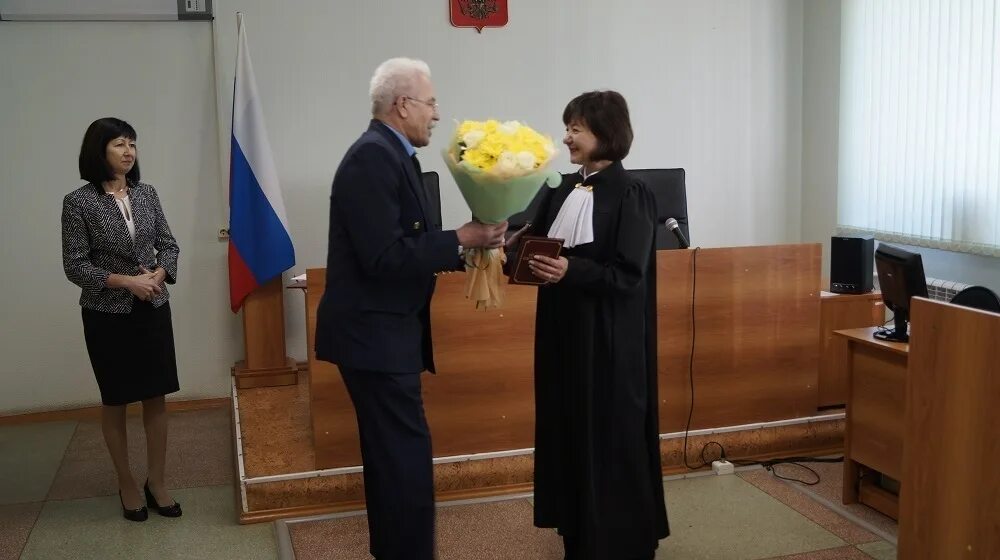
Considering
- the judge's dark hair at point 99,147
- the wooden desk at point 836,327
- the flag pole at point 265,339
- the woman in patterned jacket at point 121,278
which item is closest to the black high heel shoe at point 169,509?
the woman in patterned jacket at point 121,278

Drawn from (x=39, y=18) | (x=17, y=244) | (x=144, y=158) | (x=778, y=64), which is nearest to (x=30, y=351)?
(x=17, y=244)

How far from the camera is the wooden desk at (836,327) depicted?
397 centimetres

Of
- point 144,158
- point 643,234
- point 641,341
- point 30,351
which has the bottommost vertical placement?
point 30,351

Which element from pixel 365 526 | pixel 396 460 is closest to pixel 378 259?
pixel 396 460

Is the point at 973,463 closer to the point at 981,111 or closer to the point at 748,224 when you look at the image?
the point at 981,111

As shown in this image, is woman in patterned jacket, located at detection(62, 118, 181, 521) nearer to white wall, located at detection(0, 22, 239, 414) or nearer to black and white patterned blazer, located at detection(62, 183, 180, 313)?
black and white patterned blazer, located at detection(62, 183, 180, 313)

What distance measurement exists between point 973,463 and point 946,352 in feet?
0.80

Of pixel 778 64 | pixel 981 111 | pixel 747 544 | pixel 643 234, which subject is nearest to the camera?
pixel 643 234

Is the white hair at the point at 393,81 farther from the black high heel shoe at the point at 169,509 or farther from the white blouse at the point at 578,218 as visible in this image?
the black high heel shoe at the point at 169,509

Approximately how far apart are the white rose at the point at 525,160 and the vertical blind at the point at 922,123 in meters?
3.04

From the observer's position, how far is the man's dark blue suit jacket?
2.09 m

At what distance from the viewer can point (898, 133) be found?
4.86 m

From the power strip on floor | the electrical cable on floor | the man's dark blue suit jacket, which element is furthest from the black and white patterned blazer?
the power strip on floor

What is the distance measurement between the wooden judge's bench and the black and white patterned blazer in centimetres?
59
